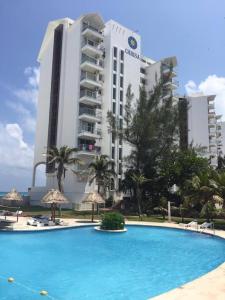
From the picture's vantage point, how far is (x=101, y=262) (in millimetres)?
13445

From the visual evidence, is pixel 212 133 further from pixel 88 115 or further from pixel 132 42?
pixel 88 115

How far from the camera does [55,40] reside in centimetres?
5234

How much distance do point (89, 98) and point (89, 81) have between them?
2.64 meters

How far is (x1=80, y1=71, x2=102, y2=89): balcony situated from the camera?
152 ft

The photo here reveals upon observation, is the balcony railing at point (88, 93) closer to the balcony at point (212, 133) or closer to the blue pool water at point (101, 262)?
the blue pool water at point (101, 262)

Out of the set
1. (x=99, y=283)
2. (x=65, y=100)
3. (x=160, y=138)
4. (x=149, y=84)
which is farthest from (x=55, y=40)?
(x=99, y=283)

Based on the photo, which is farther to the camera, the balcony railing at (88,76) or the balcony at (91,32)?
the balcony at (91,32)

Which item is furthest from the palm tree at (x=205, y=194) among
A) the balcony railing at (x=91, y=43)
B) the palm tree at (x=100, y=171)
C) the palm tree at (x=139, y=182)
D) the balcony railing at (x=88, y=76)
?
the balcony railing at (x=91, y=43)

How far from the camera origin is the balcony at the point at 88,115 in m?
45.1

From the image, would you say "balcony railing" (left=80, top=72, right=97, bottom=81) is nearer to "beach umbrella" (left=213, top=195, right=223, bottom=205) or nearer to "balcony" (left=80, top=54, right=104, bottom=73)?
"balcony" (left=80, top=54, right=104, bottom=73)

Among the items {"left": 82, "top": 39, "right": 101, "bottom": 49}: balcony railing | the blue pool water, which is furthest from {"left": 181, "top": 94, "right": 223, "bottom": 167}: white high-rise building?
the blue pool water

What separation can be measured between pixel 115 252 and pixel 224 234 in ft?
27.9

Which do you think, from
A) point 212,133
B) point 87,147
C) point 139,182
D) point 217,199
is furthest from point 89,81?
point 212,133

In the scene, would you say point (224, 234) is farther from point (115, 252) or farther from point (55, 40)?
point (55, 40)
